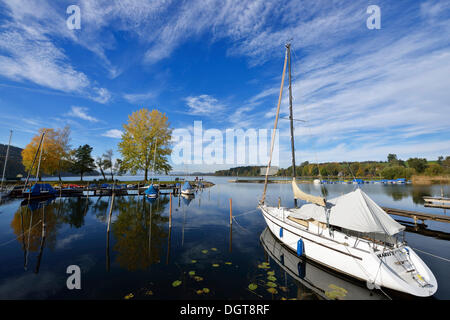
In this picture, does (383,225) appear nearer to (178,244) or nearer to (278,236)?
(278,236)

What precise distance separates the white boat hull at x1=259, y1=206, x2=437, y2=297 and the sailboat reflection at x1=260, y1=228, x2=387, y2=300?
0.39 meters

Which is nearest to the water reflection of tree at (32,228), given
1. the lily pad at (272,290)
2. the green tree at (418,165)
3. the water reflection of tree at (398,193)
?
the lily pad at (272,290)

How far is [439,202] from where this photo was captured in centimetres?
2680

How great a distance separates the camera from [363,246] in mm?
8242

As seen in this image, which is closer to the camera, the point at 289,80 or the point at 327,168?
the point at 289,80

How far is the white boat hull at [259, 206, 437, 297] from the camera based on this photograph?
6.90 m

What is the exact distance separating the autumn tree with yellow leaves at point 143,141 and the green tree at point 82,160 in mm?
21427

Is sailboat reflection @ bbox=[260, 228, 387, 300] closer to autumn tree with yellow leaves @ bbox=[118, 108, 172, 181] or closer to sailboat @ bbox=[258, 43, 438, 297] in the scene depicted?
sailboat @ bbox=[258, 43, 438, 297]

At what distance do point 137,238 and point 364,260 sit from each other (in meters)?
14.4

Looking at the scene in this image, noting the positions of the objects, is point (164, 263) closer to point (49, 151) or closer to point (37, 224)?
point (37, 224)

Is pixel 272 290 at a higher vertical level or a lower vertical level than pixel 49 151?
lower

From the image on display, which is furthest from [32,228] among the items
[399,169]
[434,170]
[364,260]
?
[399,169]
